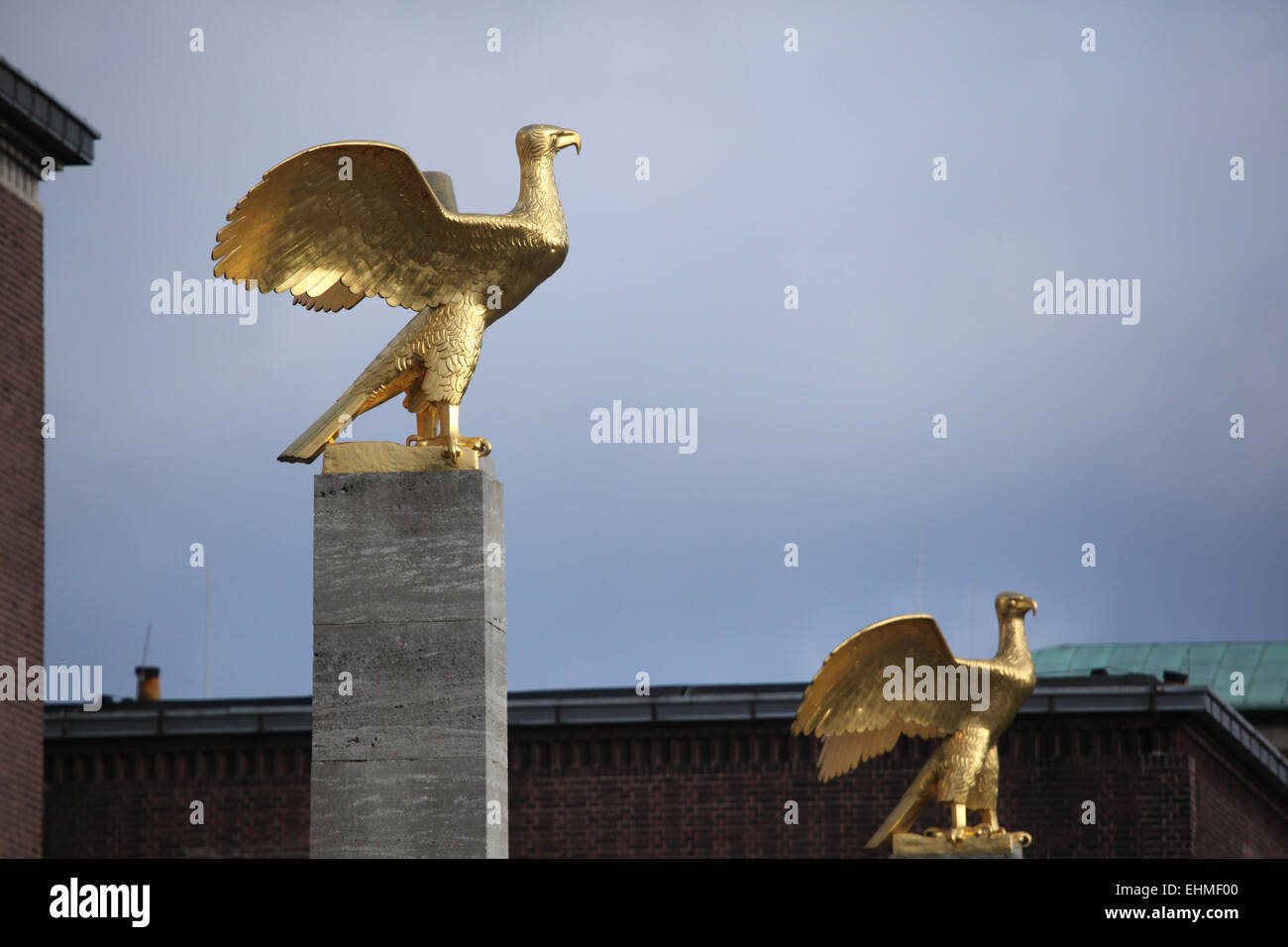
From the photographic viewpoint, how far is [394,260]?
53.0 ft

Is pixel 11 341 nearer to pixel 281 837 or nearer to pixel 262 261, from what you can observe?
pixel 281 837

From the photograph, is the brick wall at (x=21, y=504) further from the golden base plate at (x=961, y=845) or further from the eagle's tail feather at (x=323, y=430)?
the eagle's tail feather at (x=323, y=430)

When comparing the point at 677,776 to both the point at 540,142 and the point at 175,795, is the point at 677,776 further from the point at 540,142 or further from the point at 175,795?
the point at 540,142

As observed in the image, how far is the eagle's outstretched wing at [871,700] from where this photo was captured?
991 inches

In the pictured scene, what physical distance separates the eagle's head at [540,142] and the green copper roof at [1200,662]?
43.0 meters

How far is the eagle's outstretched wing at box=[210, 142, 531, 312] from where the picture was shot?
1573 centimetres

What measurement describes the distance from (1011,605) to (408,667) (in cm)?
1251

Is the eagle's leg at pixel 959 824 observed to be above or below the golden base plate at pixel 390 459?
below

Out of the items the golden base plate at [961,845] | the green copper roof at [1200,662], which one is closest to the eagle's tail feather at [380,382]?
the golden base plate at [961,845]

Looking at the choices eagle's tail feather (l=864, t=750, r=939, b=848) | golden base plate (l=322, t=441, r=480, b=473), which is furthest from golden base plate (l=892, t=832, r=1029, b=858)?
golden base plate (l=322, t=441, r=480, b=473)

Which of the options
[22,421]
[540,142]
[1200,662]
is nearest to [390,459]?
[540,142]
